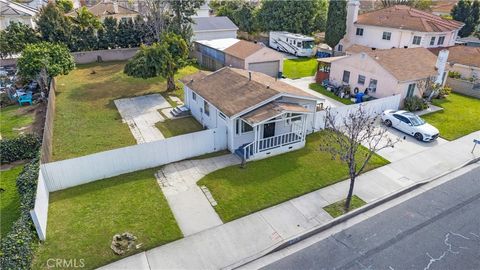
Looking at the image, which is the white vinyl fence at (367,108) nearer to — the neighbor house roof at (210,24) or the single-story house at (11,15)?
the neighbor house roof at (210,24)

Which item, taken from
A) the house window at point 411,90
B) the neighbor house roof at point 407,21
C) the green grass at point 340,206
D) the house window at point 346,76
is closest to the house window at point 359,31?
the neighbor house roof at point 407,21

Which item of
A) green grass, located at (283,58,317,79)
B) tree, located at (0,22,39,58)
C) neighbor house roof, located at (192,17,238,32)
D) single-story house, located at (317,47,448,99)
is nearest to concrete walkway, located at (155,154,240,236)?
single-story house, located at (317,47,448,99)

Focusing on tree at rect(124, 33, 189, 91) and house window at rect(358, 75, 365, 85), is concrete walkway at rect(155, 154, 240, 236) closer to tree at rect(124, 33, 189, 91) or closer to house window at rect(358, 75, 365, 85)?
tree at rect(124, 33, 189, 91)

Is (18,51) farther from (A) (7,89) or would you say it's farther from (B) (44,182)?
(B) (44,182)

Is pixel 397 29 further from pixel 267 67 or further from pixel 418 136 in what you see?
pixel 418 136

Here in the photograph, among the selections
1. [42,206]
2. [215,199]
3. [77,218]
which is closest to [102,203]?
[77,218]

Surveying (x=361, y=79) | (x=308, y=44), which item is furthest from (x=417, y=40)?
(x=361, y=79)
